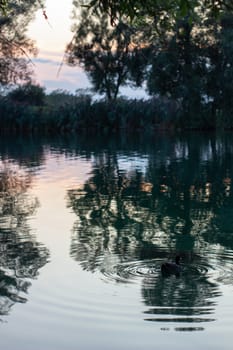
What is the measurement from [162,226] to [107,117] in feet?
143

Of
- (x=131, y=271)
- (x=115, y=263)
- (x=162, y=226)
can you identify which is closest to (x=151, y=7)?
(x=131, y=271)

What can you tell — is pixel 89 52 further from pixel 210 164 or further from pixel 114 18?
pixel 114 18

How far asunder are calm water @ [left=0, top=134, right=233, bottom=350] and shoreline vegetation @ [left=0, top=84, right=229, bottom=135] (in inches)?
1326

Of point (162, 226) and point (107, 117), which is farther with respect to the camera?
point (107, 117)

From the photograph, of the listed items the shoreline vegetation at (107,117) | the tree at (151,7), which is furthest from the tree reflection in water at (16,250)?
the shoreline vegetation at (107,117)

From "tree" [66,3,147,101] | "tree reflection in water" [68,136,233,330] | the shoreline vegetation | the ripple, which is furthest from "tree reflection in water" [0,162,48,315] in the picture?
"tree" [66,3,147,101]

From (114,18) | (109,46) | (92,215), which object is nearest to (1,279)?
(114,18)

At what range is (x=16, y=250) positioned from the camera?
1077cm

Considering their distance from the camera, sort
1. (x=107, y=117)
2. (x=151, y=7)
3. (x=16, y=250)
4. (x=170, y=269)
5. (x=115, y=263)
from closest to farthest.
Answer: (x=151, y=7) → (x=170, y=269) → (x=115, y=263) → (x=16, y=250) → (x=107, y=117)

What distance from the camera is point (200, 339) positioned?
674 centimetres

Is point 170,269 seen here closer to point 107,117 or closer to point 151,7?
point 151,7

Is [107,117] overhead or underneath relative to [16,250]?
overhead

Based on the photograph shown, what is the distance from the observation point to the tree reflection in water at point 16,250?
8451 millimetres

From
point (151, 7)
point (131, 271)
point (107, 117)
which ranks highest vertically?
point (151, 7)
